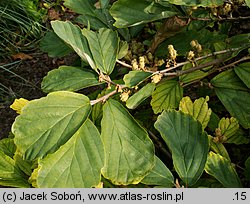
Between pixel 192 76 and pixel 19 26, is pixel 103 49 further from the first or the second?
pixel 19 26

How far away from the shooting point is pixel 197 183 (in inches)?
48.4

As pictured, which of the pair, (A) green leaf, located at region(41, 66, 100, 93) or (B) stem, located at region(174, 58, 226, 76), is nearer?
(A) green leaf, located at region(41, 66, 100, 93)

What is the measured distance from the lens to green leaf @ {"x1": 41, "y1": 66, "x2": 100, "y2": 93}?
1.15 m

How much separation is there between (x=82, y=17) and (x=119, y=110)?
1.58 ft

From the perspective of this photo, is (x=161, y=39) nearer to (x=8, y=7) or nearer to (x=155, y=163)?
(x=155, y=163)

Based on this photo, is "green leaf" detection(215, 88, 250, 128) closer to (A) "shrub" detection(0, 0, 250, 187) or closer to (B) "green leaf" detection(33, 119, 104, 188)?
(A) "shrub" detection(0, 0, 250, 187)

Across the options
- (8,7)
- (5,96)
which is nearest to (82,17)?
(5,96)

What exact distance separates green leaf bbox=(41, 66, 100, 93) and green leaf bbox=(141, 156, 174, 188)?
0.27 m

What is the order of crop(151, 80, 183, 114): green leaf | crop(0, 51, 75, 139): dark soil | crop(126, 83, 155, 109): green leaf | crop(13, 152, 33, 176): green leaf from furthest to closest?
crop(0, 51, 75, 139): dark soil
crop(151, 80, 183, 114): green leaf
crop(13, 152, 33, 176): green leaf
crop(126, 83, 155, 109): green leaf

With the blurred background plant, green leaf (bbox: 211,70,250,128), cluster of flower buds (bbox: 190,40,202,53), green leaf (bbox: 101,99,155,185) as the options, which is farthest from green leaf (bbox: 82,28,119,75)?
the blurred background plant

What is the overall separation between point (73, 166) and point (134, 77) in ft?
0.97

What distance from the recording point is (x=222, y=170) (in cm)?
117

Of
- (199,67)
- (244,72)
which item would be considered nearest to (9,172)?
(199,67)

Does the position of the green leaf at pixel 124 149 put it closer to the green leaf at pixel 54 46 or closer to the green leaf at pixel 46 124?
the green leaf at pixel 46 124
